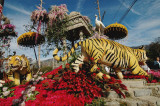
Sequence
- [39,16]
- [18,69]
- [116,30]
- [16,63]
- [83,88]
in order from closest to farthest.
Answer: [83,88] < [16,63] < [18,69] < [116,30] < [39,16]

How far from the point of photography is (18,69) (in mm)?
3447

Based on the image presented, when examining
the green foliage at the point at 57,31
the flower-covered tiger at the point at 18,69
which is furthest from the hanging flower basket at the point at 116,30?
the flower-covered tiger at the point at 18,69

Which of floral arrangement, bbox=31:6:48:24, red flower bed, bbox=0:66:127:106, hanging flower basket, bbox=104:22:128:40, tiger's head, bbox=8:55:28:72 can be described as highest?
floral arrangement, bbox=31:6:48:24

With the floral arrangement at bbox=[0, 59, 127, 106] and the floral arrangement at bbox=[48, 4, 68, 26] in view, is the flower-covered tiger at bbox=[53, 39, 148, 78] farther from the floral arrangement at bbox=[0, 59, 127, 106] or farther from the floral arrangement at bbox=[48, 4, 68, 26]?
the floral arrangement at bbox=[48, 4, 68, 26]

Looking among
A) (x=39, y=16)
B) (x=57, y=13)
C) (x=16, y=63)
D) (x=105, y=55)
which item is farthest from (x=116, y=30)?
(x=16, y=63)

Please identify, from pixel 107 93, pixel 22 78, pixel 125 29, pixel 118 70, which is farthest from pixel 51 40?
pixel 107 93

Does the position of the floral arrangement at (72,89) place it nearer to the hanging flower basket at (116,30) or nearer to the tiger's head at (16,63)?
the tiger's head at (16,63)

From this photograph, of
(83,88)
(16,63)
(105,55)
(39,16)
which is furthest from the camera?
(39,16)

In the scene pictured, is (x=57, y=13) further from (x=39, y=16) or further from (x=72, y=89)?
(x=72, y=89)

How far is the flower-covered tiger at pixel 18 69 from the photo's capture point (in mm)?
3275

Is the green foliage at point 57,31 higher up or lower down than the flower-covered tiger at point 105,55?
higher up

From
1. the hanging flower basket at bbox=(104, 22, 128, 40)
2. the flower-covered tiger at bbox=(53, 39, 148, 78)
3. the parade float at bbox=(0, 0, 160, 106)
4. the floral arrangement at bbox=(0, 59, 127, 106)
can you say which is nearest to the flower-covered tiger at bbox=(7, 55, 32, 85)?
the parade float at bbox=(0, 0, 160, 106)

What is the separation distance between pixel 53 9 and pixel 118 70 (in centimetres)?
518

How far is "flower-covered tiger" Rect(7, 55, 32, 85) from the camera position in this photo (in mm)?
3275
